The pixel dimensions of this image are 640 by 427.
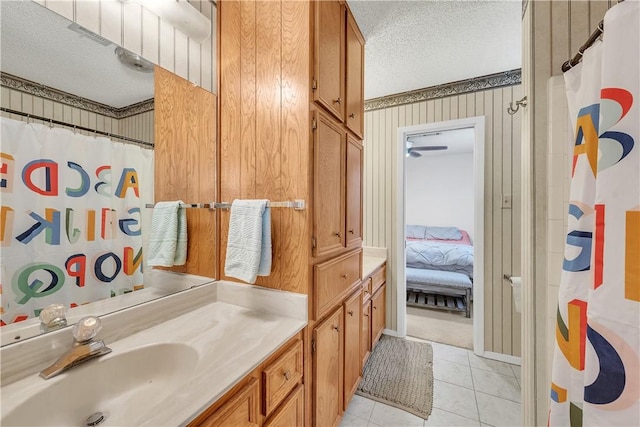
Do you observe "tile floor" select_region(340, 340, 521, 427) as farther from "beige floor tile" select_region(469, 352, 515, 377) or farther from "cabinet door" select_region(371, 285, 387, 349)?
"cabinet door" select_region(371, 285, 387, 349)

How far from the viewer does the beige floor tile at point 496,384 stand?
1.87 metres

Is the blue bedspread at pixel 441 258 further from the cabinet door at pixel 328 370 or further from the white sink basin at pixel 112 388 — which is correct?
the white sink basin at pixel 112 388

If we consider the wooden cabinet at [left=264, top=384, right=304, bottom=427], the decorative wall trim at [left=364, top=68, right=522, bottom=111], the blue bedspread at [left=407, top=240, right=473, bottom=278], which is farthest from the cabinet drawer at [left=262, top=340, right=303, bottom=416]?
the blue bedspread at [left=407, top=240, right=473, bottom=278]

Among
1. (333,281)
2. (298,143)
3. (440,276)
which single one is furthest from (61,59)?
(440,276)

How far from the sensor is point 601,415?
2.01 ft

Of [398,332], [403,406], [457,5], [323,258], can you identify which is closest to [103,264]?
[323,258]

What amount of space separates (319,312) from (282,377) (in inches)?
12.6

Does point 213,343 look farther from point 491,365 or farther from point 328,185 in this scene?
point 491,365

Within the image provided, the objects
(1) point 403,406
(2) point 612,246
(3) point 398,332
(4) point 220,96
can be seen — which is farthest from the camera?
(3) point 398,332

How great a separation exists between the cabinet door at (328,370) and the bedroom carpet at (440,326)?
5.22 ft

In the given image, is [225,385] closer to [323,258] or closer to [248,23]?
[323,258]

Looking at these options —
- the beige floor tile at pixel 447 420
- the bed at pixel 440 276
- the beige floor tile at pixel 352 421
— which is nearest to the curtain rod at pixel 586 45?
the beige floor tile at pixel 447 420

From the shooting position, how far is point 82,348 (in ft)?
2.47

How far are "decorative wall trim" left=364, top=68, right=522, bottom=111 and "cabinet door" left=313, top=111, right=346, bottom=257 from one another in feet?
5.04
